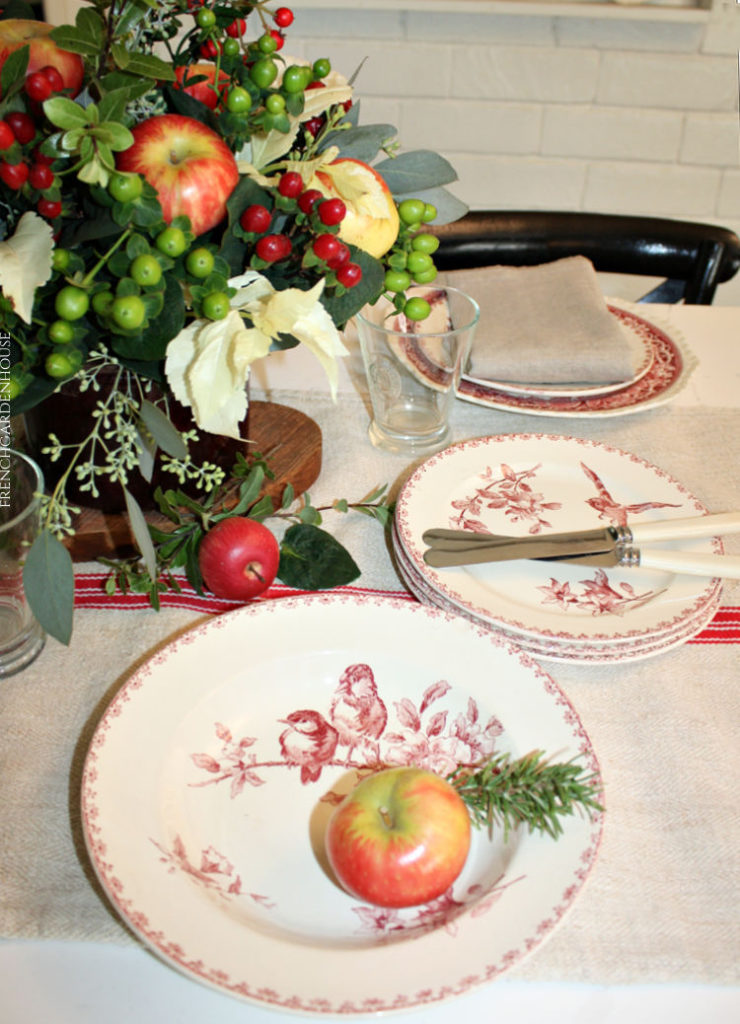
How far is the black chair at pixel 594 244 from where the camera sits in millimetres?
1286

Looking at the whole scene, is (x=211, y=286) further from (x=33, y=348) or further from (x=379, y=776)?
→ (x=379, y=776)

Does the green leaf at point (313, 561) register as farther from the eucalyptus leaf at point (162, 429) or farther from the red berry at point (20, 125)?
the red berry at point (20, 125)

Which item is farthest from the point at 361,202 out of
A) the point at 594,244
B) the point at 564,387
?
the point at 594,244

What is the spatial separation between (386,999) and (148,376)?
0.40m

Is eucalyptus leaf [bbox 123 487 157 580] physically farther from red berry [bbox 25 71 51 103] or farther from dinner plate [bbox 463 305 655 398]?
Answer: dinner plate [bbox 463 305 655 398]

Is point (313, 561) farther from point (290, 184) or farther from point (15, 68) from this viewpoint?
point (15, 68)

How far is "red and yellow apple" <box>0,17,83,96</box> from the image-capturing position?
59cm

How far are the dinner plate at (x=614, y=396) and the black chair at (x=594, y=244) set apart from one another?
34cm

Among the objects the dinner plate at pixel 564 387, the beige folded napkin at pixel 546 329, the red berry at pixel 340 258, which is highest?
the red berry at pixel 340 258

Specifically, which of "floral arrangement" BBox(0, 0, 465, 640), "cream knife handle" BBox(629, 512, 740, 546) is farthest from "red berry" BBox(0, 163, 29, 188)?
"cream knife handle" BBox(629, 512, 740, 546)

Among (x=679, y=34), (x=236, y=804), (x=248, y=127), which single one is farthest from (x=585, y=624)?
(x=679, y=34)

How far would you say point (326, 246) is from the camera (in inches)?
22.8

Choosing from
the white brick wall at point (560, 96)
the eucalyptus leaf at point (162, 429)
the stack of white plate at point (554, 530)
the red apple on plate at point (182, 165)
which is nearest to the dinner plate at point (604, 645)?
the stack of white plate at point (554, 530)

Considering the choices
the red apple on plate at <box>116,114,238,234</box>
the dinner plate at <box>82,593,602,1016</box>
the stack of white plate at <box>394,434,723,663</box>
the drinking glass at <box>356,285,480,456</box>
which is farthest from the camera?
the drinking glass at <box>356,285,480,456</box>
